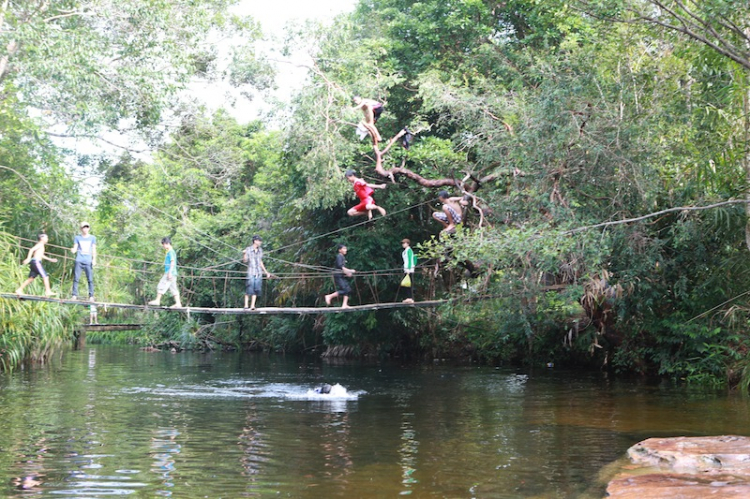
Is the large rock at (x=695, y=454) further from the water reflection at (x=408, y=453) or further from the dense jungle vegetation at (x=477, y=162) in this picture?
the dense jungle vegetation at (x=477, y=162)

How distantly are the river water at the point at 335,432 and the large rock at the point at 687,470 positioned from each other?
12.9 inches

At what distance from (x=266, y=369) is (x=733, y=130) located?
35.7 ft

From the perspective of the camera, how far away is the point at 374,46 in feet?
55.2

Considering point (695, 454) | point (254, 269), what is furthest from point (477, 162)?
point (695, 454)

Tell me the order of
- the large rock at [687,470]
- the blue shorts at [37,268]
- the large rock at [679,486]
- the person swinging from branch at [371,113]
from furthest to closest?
the person swinging from branch at [371,113]
the blue shorts at [37,268]
the large rock at [687,470]
the large rock at [679,486]

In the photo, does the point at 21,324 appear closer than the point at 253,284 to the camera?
No

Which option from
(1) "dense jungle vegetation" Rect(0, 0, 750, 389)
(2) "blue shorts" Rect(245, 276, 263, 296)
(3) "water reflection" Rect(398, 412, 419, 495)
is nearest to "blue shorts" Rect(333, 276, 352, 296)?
(1) "dense jungle vegetation" Rect(0, 0, 750, 389)

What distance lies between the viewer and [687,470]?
20.8 feet

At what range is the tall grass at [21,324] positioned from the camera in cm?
1390

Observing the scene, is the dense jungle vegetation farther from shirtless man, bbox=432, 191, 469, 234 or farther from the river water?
the river water

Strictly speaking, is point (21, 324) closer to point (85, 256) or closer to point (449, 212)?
point (85, 256)

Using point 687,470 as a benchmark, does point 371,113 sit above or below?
above

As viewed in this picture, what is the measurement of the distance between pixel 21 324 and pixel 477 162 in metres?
8.16

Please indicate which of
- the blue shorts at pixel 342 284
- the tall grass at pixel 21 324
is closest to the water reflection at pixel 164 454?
the blue shorts at pixel 342 284
